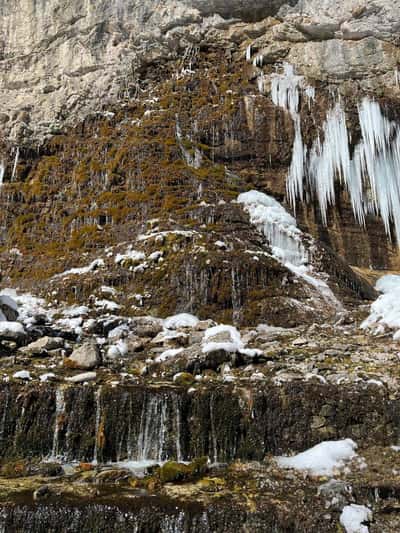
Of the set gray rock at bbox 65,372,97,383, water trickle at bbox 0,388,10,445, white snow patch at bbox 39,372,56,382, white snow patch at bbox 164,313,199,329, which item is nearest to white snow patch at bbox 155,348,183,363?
gray rock at bbox 65,372,97,383

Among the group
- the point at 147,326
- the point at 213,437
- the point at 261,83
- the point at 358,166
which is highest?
the point at 261,83

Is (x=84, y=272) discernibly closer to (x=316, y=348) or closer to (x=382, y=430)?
(x=316, y=348)

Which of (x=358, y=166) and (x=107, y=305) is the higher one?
(x=358, y=166)

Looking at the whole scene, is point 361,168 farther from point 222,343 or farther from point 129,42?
point 222,343

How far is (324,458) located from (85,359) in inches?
212

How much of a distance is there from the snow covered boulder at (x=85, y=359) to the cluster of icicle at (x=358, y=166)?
55.5 ft

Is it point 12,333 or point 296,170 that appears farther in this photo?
point 296,170

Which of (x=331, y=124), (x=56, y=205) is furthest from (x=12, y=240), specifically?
(x=331, y=124)

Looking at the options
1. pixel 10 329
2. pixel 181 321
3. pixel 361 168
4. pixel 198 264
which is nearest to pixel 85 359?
pixel 10 329

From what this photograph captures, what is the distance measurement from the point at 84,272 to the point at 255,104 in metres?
14.6

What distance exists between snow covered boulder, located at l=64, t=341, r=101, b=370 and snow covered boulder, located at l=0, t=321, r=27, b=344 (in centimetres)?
204

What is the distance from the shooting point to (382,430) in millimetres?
7621

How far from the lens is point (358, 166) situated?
83.1ft

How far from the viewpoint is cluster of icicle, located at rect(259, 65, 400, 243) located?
24.8 meters
